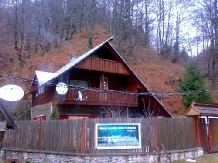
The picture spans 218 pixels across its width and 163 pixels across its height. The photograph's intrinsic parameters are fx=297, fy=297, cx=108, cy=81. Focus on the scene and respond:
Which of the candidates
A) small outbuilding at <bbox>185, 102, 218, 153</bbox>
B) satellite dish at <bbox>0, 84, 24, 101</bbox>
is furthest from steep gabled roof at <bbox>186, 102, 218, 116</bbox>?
satellite dish at <bbox>0, 84, 24, 101</bbox>

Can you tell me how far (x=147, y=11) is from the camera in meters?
44.0

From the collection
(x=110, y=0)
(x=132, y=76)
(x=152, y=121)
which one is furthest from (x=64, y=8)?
(x=152, y=121)

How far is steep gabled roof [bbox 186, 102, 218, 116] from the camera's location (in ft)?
54.3

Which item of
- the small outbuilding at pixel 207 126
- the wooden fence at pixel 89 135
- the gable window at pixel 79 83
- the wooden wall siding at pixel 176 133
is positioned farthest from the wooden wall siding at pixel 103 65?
the wooden wall siding at pixel 176 133

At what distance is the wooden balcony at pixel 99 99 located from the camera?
21.4 metres

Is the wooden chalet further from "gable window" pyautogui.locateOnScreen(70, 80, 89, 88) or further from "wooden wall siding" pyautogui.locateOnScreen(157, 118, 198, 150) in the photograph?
"wooden wall siding" pyautogui.locateOnScreen(157, 118, 198, 150)

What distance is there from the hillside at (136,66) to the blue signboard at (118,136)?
15684 millimetres

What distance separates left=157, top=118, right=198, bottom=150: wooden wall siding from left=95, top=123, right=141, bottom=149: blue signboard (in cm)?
131

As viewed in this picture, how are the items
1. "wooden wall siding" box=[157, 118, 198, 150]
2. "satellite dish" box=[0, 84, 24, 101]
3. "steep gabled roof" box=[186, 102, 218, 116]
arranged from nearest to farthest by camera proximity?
"satellite dish" box=[0, 84, 24, 101], "wooden wall siding" box=[157, 118, 198, 150], "steep gabled roof" box=[186, 102, 218, 116]

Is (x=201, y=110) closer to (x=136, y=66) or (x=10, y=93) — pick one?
(x=10, y=93)

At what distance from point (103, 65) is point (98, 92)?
7.45 feet

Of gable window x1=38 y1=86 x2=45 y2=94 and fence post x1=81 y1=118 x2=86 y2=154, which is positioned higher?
gable window x1=38 y1=86 x2=45 y2=94

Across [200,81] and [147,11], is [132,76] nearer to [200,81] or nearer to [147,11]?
[200,81]

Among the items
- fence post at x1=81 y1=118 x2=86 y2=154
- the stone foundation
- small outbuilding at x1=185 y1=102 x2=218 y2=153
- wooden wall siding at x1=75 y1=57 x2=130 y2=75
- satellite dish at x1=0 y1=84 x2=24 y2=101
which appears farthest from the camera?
wooden wall siding at x1=75 y1=57 x2=130 y2=75
